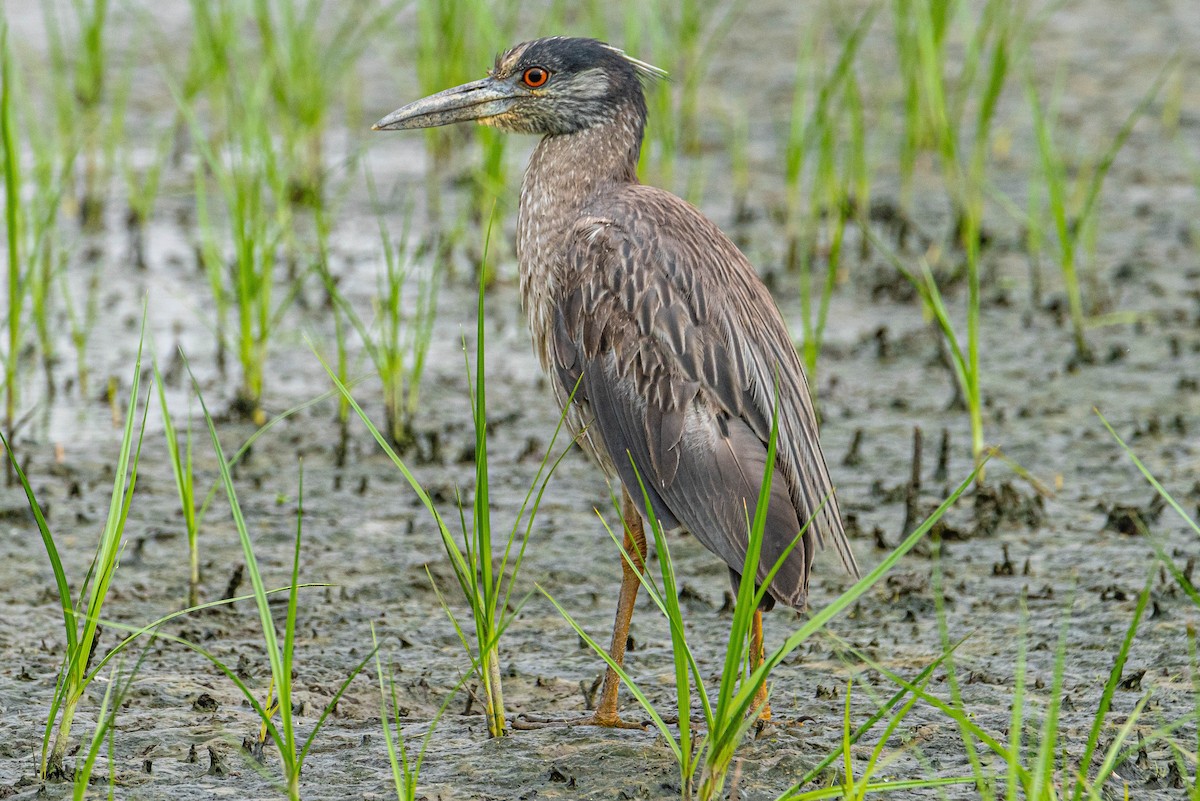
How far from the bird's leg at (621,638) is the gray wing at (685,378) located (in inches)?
6.6

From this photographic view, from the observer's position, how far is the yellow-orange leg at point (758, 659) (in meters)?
3.70

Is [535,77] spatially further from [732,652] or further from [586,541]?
[732,652]

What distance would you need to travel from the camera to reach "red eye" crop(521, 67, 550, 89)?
178 inches

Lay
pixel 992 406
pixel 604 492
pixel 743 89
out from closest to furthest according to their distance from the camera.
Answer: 1. pixel 604 492
2. pixel 992 406
3. pixel 743 89

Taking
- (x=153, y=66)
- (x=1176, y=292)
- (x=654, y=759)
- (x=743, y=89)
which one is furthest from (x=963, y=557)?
(x=153, y=66)

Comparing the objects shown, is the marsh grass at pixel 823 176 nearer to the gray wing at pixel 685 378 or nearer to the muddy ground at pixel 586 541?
the muddy ground at pixel 586 541

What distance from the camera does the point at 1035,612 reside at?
4.48 metres

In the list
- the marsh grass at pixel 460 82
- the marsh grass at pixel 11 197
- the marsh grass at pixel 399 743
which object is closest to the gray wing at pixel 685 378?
the marsh grass at pixel 399 743

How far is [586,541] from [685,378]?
4.13 feet

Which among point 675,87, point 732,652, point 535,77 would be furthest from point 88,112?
point 732,652

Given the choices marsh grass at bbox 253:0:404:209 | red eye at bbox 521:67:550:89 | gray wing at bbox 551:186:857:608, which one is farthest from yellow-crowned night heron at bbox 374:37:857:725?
marsh grass at bbox 253:0:404:209

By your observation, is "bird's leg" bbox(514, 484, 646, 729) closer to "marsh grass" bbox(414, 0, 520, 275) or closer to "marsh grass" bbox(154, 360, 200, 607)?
"marsh grass" bbox(154, 360, 200, 607)

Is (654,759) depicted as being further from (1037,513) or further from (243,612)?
(1037,513)

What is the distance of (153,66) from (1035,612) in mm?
7100
